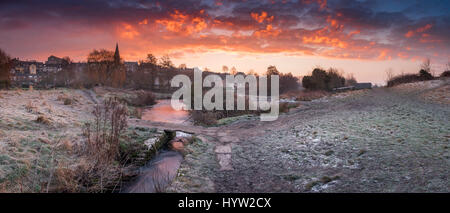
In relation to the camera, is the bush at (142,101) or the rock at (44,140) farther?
the bush at (142,101)

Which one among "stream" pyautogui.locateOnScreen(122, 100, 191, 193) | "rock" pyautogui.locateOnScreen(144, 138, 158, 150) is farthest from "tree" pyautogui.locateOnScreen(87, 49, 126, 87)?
"stream" pyautogui.locateOnScreen(122, 100, 191, 193)

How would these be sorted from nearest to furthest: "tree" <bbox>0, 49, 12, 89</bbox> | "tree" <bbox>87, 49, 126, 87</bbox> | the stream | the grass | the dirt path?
the dirt path, the stream, "tree" <bbox>0, 49, 12, 89</bbox>, the grass, "tree" <bbox>87, 49, 126, 87</bbox>

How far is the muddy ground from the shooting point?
526 centimetres

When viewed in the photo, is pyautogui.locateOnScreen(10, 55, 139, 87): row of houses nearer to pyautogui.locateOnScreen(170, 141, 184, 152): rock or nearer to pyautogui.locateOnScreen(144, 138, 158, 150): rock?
pyautogui.locateOnScreen(144, 138, 158, 150): rock

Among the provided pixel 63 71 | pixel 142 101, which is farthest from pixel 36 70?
pixel 142 101

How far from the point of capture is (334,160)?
7.21 meters

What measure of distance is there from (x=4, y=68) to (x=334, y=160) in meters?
31.6

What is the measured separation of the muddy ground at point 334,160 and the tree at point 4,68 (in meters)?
24.5

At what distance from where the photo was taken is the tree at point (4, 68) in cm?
2308

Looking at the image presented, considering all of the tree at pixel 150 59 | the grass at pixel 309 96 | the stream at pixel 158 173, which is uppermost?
the tree at pixel 150 59

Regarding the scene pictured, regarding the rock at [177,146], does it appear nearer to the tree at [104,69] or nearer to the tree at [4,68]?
the tree at [4,68]

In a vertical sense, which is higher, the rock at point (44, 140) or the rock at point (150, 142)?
the rock at point (44, 140)

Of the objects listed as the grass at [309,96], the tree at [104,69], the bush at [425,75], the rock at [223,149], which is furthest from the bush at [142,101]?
the bush at [425,75]
